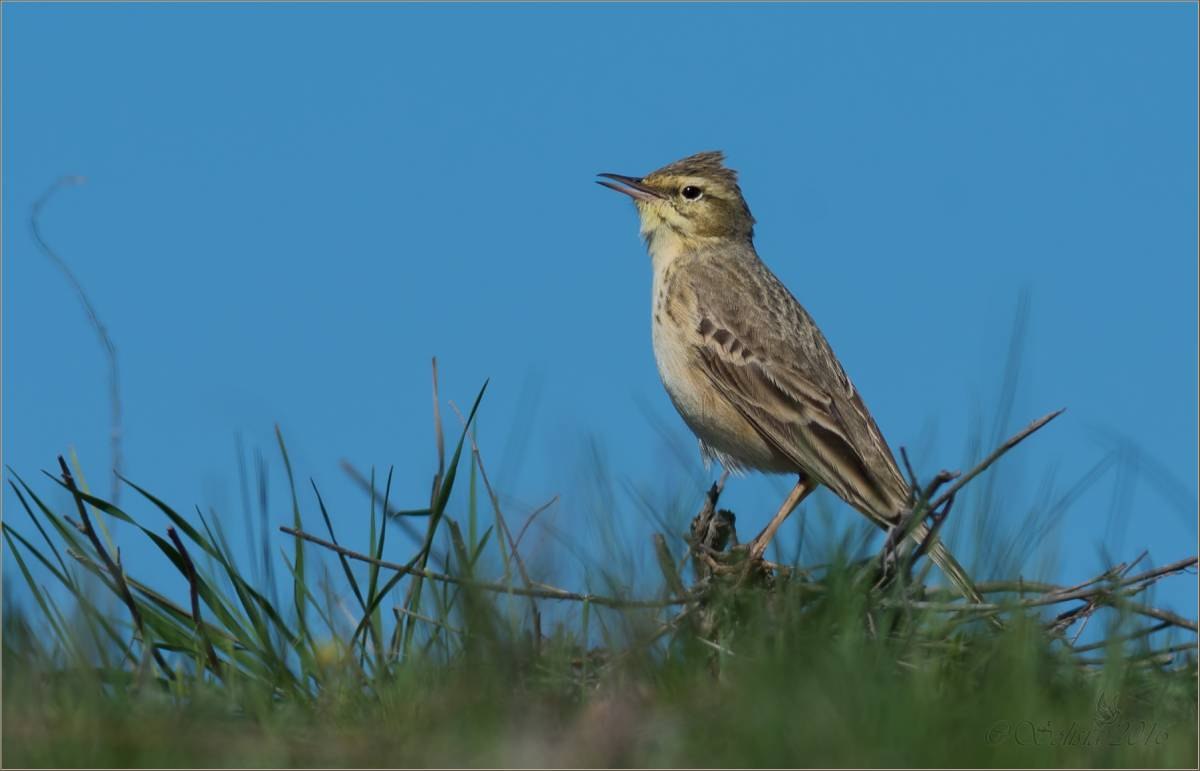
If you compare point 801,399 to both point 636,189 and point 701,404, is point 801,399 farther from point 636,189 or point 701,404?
point 636,189

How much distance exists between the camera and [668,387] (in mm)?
8992

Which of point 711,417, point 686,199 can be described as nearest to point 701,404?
point 711,417

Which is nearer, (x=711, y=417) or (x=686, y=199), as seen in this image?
(x=711, y=417)

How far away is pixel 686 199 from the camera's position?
10367 mm

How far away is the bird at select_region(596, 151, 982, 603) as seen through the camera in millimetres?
8391

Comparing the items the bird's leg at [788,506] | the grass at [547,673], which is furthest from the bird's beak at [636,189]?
the grass at [547,673]

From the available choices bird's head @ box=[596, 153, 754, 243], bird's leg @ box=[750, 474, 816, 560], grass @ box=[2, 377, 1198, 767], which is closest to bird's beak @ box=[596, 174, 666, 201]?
bird's head @ box=[596, 153, 754, 243]

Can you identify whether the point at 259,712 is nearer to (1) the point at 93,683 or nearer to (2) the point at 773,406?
(1) the point at 93,683

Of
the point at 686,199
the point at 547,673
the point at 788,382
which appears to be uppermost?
the point at 686,199

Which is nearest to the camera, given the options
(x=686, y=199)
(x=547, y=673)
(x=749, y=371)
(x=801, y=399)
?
(x=547, y=673)

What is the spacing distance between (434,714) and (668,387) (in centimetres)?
454

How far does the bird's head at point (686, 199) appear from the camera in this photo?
10.3m

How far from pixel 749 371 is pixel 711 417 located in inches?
15.0

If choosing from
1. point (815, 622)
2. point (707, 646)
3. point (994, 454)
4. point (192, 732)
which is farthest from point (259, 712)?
point (994, 454)
